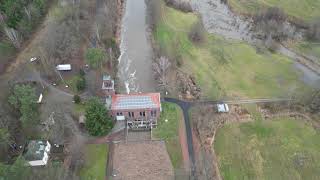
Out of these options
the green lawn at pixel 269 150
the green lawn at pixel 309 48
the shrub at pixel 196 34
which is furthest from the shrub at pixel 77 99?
the green lawn at pixel 309 48

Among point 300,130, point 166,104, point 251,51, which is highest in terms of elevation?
point 251,51

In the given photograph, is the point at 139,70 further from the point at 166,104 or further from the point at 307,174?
the point at 307,174

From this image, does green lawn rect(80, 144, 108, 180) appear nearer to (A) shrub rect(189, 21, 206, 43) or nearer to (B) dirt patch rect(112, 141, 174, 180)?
(B) dirt patch rect(112, 141, 174, 180)

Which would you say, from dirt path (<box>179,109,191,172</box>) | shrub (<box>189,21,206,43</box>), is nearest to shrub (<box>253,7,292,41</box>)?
shrub (<box>189,21,206,43</box>)

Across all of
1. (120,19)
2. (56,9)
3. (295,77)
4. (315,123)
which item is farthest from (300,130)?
(56,9)

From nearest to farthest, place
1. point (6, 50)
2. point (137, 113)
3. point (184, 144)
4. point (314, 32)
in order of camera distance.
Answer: point (184, 144) → point (137, 113) → point (6, 50) → point (314, 32)

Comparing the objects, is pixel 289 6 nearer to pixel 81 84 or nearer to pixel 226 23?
pixel 226 23

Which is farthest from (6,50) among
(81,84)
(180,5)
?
(180,5)
